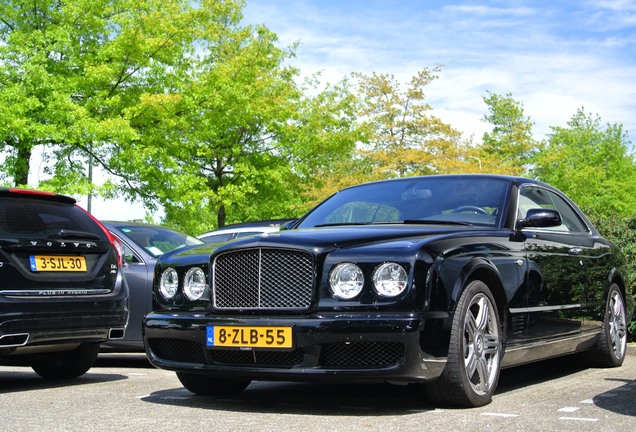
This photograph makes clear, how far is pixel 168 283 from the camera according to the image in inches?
246

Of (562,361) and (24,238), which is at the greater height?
(24,238)

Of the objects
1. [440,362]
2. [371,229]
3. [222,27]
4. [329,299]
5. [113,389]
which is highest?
[222,27]

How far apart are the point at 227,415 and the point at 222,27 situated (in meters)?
28.5

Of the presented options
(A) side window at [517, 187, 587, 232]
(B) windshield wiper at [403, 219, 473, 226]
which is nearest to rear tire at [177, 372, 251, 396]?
(B) windshield wiper at [403, 219, 473, 226]

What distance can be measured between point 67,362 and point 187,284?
2460mm

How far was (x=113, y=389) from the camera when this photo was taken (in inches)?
277

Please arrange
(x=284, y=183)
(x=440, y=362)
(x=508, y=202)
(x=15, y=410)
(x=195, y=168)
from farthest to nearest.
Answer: (x=284, y=183) → (x=195, y=168) → (x=508, y=202) → (x=15, y=410) → (x=440, y=362)

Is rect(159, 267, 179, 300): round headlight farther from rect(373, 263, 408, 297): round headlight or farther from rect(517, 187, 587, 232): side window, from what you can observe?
rect(517, 187, 587, 232): side window

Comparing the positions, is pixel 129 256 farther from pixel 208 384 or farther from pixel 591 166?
pixel 591 166

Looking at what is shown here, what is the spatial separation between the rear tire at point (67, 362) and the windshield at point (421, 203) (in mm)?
2283

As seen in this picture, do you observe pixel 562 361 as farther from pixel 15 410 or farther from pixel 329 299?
pixel 15 410

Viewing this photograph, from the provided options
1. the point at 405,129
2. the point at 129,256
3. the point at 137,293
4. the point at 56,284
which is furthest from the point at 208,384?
the point at 405,129

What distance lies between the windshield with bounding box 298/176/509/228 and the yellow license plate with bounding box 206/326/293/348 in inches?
57.2

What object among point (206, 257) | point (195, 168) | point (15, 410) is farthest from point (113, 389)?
point (195, 168)
